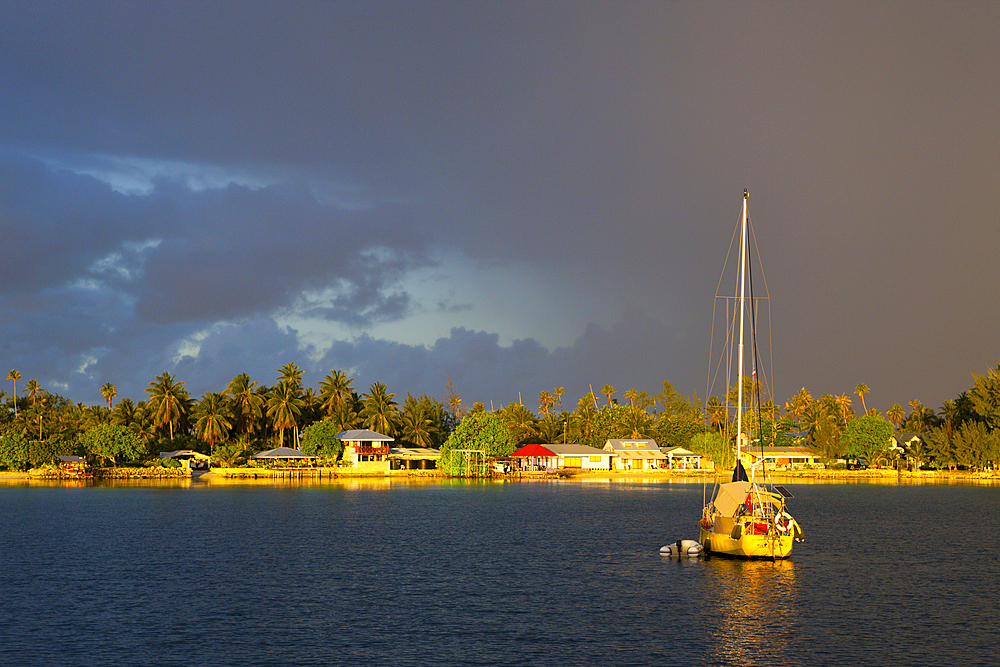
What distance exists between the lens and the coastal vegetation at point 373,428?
14838cm

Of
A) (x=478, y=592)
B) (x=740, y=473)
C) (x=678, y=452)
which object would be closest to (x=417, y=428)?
(x=678, y=452)

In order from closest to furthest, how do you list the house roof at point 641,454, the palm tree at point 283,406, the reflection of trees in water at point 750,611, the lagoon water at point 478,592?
the reflection of trees in water at point 750,611 < the lagoon water at point 478,592 < the palm tree at point 283,406 < the house roof at point 641,454

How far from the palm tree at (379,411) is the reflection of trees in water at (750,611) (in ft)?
399

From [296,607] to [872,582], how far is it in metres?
30.3

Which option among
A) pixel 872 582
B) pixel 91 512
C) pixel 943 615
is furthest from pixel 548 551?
pixel 91 512

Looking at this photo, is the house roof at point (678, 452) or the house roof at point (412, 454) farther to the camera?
the house roof at point (678, 452)

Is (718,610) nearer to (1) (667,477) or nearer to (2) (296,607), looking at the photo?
(2) (296,607)

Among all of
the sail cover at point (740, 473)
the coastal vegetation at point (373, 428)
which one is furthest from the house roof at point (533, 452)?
the sail cover at point (740, 473)

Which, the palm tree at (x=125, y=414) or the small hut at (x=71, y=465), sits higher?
the palm tree at (x=125, y=414)

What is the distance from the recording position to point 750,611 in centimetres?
3809

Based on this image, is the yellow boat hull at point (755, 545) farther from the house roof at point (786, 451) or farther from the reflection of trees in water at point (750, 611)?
the house roof at point (786, 451)

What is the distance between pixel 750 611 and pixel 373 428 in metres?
136

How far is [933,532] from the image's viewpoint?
71000 millimetres

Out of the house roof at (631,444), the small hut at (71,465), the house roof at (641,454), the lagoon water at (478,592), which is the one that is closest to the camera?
the lagoon water at (478,592)
